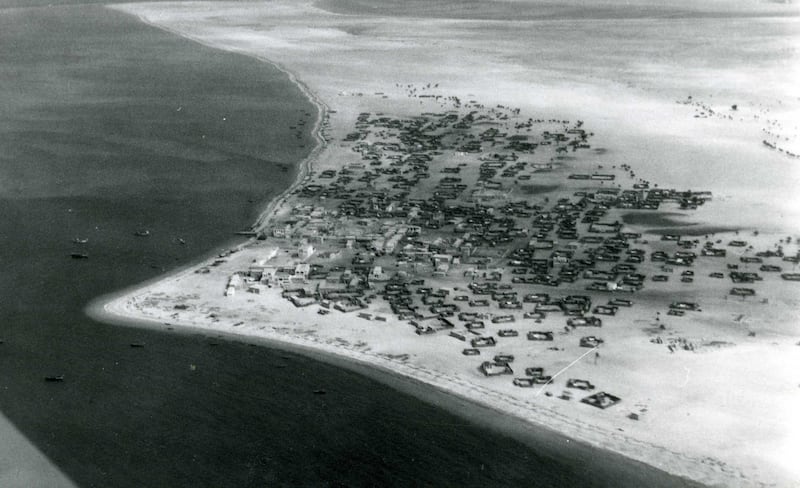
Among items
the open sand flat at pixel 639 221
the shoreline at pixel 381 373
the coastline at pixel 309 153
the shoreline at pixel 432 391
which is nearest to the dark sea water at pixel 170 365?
the shoreline at pixel 432 391

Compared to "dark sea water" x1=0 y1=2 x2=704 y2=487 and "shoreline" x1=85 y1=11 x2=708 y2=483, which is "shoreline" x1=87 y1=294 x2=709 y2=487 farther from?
"dark sea water" x1=0 y1=2 x2=704 y2=487

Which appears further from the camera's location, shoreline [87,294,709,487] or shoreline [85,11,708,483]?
shoreline [85,11,708,483]

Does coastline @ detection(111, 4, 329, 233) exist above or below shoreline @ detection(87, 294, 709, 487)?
above

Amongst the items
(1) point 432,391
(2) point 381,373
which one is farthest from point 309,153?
(1) point 432,391

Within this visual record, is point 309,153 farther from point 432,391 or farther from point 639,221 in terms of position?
point 432,391

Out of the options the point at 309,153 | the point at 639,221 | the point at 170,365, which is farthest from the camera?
the point at 309,153

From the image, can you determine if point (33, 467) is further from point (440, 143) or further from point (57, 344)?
point (440, 143)

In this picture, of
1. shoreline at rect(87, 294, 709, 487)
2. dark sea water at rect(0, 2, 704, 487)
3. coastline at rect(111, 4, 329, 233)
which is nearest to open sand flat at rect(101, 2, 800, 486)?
shoreline at rect(87, 294, 709, 487)
